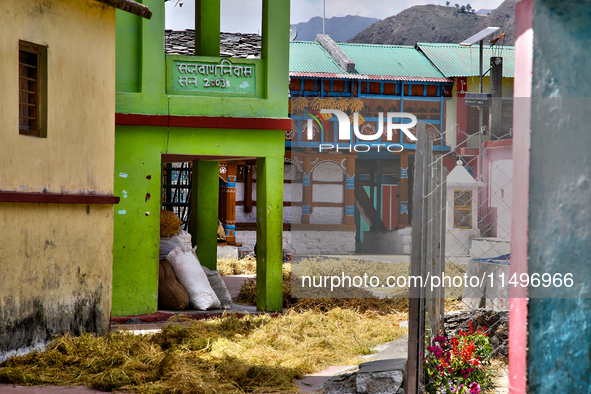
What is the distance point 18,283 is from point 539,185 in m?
4.99

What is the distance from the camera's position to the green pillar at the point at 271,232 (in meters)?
8.98

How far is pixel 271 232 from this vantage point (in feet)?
29.5

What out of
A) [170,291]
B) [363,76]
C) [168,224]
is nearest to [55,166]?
[170,291]

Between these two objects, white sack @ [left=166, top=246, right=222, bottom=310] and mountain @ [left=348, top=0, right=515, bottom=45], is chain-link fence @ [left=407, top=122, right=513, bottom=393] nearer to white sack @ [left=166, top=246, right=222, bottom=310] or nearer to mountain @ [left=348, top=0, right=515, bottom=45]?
white sack @ [left=166, top=246, right=222, bottom=310]

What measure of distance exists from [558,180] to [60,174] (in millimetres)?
5249

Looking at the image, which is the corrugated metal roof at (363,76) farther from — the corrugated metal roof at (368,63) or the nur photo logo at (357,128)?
the nur photo logo at (357,128)

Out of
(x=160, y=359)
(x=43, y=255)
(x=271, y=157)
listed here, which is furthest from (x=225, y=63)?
(x=160, y=359)

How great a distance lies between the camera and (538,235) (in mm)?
2371

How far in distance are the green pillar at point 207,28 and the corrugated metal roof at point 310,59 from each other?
12.9m

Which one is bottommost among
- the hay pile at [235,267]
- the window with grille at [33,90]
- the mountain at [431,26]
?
the hay pile at [235,267]

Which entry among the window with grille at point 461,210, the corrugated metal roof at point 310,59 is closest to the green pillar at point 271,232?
the window with grille at point 461,210

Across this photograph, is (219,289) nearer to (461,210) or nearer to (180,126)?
(180,126)

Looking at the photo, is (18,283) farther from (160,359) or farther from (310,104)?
(310,104)

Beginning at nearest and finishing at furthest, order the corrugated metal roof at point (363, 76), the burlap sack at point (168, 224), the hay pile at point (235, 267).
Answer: the burlap sack at point (168, 224)
the hay pile at point (235, 267)
the corrugated metal roof at point (363, 76)
